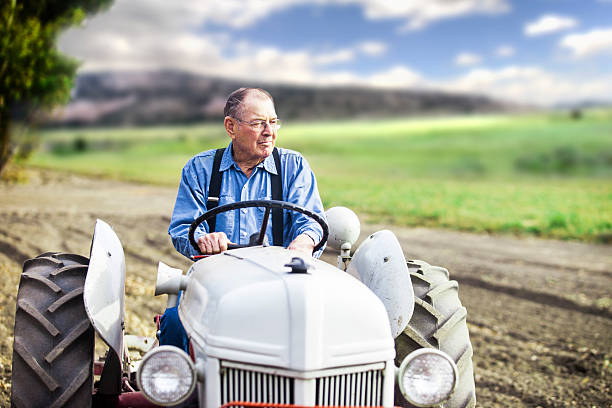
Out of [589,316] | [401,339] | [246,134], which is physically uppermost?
[246,134]

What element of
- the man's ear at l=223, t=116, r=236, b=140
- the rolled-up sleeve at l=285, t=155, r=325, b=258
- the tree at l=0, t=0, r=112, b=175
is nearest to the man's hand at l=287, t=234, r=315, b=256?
the rolled-up sleeve at l=285, t=155, r=325, b=258

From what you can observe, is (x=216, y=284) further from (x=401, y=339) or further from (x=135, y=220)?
(x=135, y=220)

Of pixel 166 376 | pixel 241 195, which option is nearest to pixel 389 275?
pixel 241 195

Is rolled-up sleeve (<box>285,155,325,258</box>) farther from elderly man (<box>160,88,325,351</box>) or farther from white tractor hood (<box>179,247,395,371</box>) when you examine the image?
white tractor hood (<box>179,247,395,371</box>)

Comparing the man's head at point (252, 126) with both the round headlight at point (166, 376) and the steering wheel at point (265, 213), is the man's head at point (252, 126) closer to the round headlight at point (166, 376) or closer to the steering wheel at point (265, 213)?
the steering wheel at point (265, 213)

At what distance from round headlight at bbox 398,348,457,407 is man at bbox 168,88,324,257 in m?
1.05

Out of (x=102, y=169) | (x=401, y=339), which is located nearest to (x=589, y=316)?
(x=401, y=339)

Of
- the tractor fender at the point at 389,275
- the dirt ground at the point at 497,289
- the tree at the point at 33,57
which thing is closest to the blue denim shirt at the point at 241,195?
the tractor fender at the point at 389,275

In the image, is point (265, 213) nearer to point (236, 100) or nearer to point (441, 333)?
point (236, 100)

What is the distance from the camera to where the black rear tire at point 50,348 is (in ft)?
8.81

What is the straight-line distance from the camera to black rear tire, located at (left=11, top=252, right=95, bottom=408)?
269 cm

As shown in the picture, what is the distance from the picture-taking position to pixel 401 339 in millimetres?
3047

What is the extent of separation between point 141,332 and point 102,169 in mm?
23065

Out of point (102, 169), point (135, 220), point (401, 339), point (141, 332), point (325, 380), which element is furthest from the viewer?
point (102, 169)
